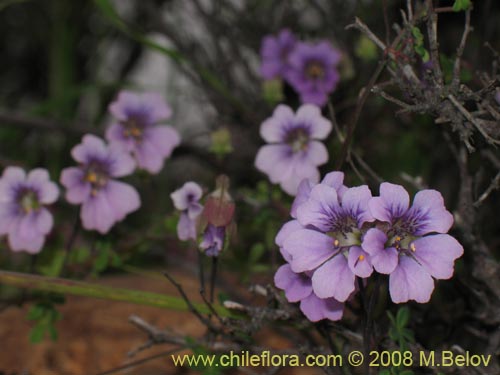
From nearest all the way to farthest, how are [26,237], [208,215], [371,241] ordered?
[371,241] → [208,215] → [26,237]

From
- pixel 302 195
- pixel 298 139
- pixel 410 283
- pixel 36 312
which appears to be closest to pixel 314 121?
pixel 298 139

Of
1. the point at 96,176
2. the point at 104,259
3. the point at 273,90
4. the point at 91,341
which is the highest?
the point at 273,90

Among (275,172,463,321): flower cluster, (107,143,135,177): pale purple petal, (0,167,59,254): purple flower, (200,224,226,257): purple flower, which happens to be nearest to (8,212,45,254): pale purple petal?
(0,167,59,254): purple flower

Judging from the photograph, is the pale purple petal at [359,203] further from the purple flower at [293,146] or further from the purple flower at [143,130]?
the purple flower at [143,130]

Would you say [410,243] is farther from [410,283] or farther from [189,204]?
[189,204]

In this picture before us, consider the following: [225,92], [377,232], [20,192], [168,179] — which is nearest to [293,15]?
[225,92]

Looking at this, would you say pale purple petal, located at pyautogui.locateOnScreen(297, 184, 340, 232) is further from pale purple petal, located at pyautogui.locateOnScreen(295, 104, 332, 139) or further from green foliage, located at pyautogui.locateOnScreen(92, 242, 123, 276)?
green foliage, located at pyautogui.locateOnScreen(92, 242, 123, 276)

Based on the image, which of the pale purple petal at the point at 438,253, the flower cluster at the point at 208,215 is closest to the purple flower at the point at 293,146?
the flower cluster at the point at 208,215

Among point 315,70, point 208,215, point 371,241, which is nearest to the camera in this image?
point 371,241
